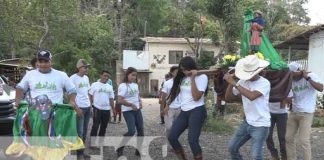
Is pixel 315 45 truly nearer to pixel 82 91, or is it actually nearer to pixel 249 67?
pixel 82 91

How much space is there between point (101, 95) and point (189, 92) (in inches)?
99.5

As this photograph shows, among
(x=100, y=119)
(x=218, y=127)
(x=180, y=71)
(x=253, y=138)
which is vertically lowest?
(x=218, y=127)

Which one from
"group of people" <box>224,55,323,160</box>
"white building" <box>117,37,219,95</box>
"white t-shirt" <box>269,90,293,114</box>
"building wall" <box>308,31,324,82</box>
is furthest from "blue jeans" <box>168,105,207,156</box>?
"white building" <box>117,37,219,95</box>

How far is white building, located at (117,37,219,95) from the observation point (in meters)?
44.5

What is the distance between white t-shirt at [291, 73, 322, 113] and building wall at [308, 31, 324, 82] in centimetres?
1307

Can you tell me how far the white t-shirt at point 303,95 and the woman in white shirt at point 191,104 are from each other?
1367 millimetres

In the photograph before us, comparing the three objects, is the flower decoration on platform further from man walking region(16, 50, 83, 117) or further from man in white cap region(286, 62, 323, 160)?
man walking region(16, 50, 83, 117)

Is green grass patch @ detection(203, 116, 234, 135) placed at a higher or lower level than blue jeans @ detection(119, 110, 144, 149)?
lower

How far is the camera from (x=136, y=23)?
152ft

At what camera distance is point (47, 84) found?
246 inches

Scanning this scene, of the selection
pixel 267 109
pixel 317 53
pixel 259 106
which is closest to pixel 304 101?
pixel 267 109

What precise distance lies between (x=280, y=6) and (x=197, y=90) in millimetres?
38422

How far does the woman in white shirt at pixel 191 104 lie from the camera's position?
713 cm

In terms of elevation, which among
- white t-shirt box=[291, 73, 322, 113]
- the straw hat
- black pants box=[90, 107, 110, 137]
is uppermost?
the straw hat
